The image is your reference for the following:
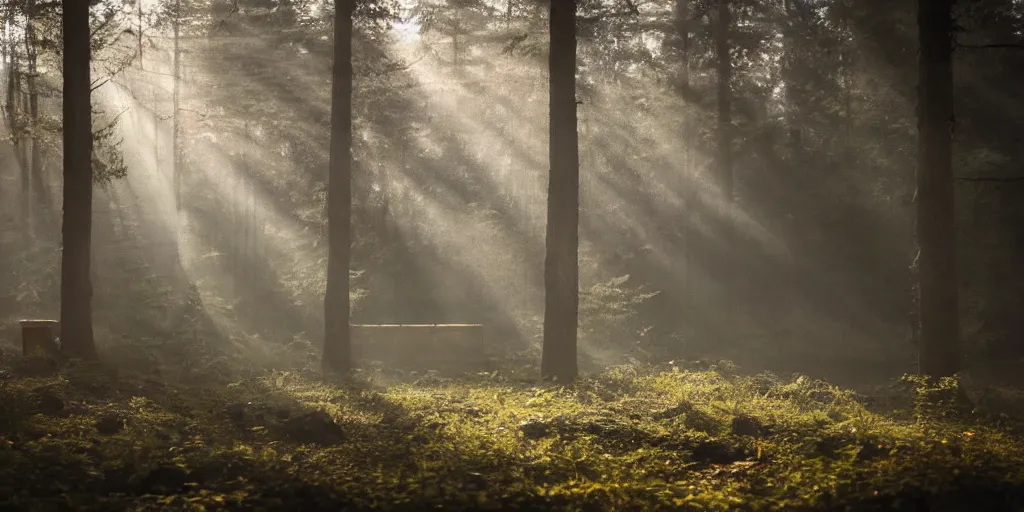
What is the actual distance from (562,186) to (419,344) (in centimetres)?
893

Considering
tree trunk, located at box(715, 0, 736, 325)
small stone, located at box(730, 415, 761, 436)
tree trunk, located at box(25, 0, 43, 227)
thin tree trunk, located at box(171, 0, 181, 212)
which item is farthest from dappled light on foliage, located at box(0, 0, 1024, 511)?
thin tree trunk, located at box(171, 0, 181, 212)

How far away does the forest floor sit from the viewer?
21.0ft

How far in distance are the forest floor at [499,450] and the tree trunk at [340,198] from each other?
15.5ft

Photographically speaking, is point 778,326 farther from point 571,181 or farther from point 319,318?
point 571,181

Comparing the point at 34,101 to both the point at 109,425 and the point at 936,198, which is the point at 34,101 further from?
the point at 936,198

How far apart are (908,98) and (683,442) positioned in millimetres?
21582

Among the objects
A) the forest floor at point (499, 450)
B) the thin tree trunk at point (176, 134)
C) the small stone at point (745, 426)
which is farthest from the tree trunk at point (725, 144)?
the small stone at point (745, 426)

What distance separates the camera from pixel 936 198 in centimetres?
1256

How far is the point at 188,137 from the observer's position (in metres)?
35.0

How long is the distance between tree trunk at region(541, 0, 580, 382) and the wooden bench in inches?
283

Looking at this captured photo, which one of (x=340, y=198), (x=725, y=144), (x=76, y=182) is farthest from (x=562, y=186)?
(x=725, y=144)

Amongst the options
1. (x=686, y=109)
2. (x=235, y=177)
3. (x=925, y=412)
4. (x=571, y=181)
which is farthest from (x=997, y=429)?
(x=235, y=177)

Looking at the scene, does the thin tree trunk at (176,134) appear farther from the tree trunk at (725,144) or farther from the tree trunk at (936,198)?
the tree trunk at (936,198)

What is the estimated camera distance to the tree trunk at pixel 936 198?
1241 cm
